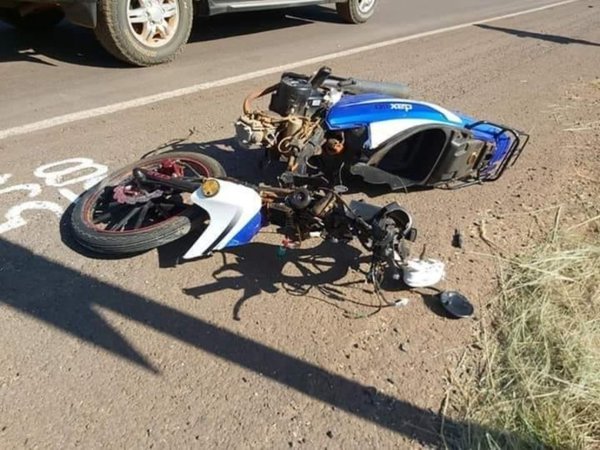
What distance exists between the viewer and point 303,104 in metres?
3.51

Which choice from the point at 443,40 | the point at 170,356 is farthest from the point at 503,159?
the point at 443,40

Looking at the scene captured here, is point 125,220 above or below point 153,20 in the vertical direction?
below

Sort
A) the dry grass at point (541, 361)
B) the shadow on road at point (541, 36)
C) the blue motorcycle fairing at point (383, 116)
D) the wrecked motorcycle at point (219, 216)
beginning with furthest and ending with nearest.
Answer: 1. the shadow on road at point (541, 36)
2. the blue motorcycle fairing at point (383, 116)
3. the wrecked motorcycle at point (219, 216)
4. the dry grass at point (541, 361)

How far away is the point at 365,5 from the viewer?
30.4 ft

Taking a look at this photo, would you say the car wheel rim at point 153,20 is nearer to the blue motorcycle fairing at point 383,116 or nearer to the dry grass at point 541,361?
the blue motorcycle fairing at point 383,116

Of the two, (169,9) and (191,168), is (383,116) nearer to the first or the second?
(191,168)

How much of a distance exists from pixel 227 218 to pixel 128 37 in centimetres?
390

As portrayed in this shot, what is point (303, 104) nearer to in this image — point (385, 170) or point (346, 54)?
point (385, 170)

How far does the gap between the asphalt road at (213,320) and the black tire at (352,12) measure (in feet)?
15.4

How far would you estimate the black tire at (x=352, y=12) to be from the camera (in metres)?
8.95

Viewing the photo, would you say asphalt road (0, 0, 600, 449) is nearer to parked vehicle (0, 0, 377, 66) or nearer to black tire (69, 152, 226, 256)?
black tire (69, 152, 226, 256)

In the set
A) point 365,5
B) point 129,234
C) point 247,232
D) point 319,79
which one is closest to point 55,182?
point 129,234

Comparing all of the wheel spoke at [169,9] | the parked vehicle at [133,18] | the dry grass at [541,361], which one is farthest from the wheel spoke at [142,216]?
the wheel spoke at [169,9]

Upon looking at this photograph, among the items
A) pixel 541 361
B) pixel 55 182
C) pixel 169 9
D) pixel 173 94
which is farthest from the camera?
pixel 169 9
